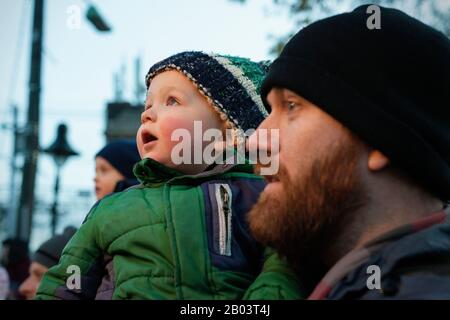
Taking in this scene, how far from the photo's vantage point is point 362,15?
1762mm

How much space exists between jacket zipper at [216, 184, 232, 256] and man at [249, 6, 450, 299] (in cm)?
12

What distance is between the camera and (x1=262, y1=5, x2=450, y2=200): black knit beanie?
5.49 feet

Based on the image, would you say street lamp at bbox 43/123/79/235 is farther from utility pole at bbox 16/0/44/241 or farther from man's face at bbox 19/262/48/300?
man's face at bbox 19/262/48/300

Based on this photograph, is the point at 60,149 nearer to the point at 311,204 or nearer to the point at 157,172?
the point at 157,172

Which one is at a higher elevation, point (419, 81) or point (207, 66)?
point (207, 66)

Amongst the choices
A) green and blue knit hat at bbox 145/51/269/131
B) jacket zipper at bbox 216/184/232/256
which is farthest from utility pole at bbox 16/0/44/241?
jacket zipper at bbox 216/184/232/256

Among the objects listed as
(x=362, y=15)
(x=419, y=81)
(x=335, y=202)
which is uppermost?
(x=362, y=15)

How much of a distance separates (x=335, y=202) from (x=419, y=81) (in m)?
0.37

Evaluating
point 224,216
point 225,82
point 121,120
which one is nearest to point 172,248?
point 224,216

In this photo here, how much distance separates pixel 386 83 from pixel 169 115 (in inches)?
26.7
